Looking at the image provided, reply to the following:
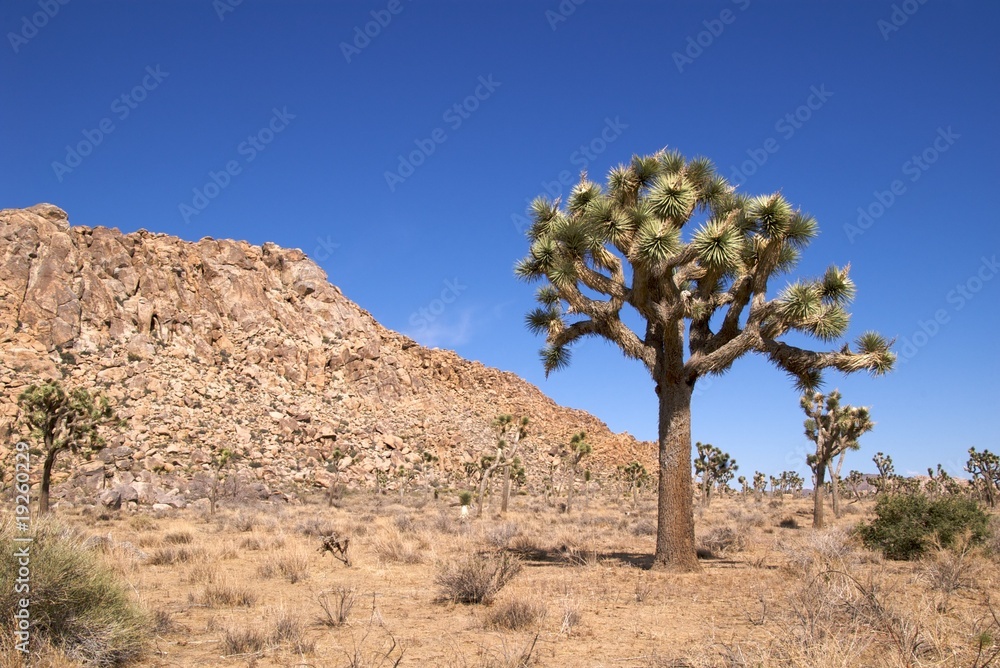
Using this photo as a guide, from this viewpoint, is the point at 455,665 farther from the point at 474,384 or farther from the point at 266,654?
the point at 474,384

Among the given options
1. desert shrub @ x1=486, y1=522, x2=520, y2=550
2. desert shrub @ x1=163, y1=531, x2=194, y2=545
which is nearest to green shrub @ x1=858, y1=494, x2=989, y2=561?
desert shrub @ x1=486, y1=522, x2=520, y2=550

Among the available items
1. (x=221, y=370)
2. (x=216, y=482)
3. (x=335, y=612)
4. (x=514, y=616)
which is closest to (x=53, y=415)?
(x=216, y=482)

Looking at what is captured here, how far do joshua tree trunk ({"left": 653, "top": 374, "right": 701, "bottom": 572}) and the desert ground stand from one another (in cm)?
51

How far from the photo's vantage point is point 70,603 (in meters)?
5.06

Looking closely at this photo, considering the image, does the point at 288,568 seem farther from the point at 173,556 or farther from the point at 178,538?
the point at 178,538

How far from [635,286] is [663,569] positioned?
16.0 feet

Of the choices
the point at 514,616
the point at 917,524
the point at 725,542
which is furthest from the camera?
the point at 725,542

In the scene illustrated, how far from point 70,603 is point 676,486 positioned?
345 inches

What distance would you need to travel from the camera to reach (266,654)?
5590 millimetres

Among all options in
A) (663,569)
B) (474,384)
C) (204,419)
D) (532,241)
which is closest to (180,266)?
(204,419)

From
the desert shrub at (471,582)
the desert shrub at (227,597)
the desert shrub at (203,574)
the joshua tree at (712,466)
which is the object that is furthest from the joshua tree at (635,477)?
the desert shrub at (227,597)

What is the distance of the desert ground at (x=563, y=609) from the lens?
457 centimetres

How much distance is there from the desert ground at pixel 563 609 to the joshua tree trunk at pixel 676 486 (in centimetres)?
51

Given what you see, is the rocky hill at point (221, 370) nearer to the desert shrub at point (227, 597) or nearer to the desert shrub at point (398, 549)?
the desert shrub at point (398, 549)
